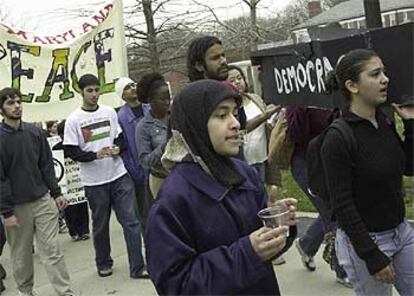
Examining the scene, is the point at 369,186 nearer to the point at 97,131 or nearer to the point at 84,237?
the point at 97,131

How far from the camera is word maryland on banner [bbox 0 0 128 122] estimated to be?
6.91 m

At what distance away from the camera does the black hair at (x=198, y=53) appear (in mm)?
3975

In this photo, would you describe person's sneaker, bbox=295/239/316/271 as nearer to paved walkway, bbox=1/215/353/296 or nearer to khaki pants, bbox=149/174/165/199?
paved walkway, bbox=1/215/353/296

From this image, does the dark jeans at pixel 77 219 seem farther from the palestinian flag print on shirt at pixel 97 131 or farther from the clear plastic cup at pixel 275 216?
the clear plastic cup at pixel 275 216

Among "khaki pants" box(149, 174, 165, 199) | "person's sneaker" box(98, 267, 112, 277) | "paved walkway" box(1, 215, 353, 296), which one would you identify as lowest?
"paved walkway" box(1, 215, 353, 296)

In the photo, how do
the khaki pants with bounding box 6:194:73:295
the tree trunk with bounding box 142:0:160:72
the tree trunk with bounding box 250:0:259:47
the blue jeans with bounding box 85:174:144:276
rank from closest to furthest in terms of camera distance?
1. the khaki pants with bounding box 6:194:73:295
2. the blue jeans with bounding box 85:174:144:276
3. the tree trunk with bounding box 142:0:160:72
4. the tree trunk with bounding box 250:0:259:47

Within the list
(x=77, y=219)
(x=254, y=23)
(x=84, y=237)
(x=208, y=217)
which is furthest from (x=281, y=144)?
(x=254, y=23)

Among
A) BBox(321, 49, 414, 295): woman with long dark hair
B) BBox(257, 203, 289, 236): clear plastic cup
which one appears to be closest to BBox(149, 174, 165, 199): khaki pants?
BBox(321, 49, 414, 295): woman with long dark hair

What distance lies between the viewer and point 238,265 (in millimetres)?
2076

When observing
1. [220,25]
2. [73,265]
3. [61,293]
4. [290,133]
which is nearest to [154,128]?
[290,133]

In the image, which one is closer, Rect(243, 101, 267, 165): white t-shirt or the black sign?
the black sign

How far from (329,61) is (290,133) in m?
1.19

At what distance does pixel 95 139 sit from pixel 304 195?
3257mm

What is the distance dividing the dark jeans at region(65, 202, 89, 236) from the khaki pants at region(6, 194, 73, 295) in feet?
8.04
